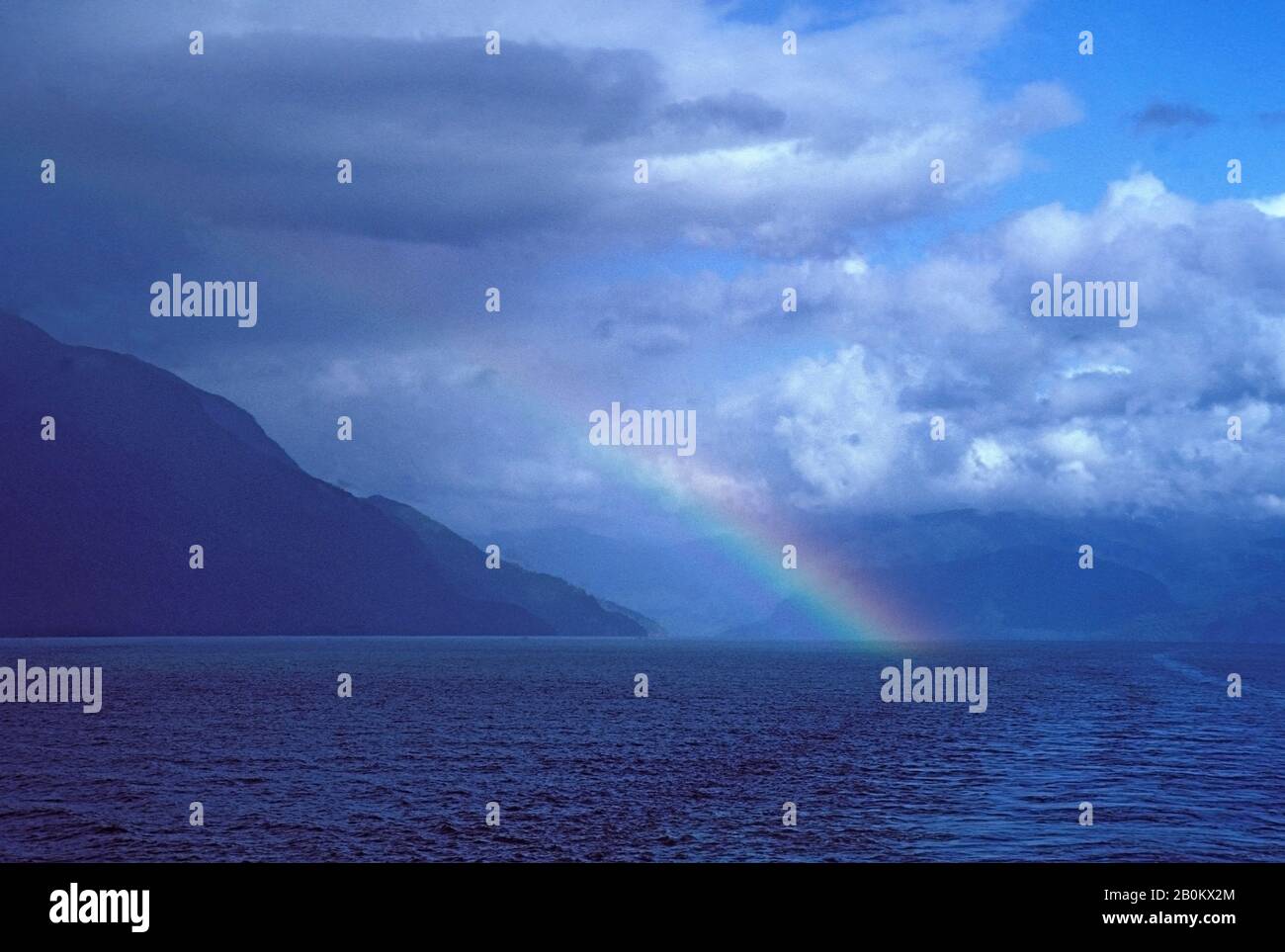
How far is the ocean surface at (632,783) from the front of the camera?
58.8 m

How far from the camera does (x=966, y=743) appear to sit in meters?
113

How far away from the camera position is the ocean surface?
5875 cm

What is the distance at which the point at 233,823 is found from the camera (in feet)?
218

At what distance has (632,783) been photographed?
79.7 metres
